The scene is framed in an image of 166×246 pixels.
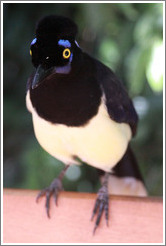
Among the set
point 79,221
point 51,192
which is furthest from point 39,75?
point 51,192

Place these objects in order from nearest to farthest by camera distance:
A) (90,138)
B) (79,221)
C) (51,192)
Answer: (79,221) < (90,138) < (51,192)

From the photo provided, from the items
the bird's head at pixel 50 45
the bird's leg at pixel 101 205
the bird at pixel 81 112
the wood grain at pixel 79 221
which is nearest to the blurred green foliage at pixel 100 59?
the bird at pixel 81 112

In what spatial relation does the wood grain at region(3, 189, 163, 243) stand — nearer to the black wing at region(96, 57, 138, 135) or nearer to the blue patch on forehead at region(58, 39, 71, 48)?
the black wing at region(96, 57, 138, 135)

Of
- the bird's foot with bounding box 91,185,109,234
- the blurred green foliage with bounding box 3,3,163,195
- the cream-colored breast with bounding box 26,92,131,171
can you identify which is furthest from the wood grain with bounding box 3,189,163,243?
the blurred green foliage with bounding box 3,3,163,195

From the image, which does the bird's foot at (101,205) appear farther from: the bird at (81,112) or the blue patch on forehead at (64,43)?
the blue patch on forehead at (64,43)

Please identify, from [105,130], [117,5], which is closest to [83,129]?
[105,130]

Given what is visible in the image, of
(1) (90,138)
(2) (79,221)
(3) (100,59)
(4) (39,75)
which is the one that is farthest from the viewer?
(3) (100,59)

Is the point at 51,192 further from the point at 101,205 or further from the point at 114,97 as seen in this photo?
the point at 114,97
